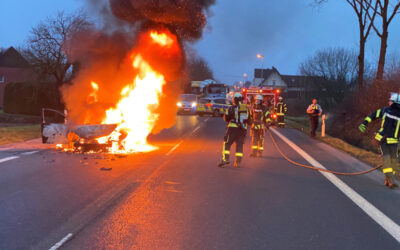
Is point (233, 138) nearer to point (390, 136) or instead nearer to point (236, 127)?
point (236, 127)

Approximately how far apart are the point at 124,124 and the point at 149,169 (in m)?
4.53

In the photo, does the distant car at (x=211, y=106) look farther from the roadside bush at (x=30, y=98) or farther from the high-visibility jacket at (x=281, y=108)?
the high-visibility jacket at (x=281, y=108)

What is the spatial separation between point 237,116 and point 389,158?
3.31 m

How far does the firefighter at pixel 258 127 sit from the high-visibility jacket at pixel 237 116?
1.69 meters

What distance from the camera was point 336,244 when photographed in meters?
3.93

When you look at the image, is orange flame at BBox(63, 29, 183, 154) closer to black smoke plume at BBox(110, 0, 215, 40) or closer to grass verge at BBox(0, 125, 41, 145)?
black smoke plume at BBox(110, 0, 215, 40)

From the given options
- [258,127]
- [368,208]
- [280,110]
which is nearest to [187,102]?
[280,110]

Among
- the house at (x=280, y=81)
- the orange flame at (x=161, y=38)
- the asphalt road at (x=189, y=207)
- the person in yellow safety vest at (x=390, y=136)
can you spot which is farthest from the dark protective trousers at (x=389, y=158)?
the house at (x=280, y=81)

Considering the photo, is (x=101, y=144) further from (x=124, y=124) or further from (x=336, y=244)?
(x=336, y=244)

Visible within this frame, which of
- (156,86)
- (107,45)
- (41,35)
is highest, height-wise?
(41,35)

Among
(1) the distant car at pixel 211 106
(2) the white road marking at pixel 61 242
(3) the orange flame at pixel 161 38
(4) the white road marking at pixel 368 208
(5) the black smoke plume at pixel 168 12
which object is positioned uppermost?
(5) the black smoke plume at pixel 168 12

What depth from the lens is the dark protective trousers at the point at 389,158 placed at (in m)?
6.71

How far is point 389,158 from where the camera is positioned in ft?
22.1

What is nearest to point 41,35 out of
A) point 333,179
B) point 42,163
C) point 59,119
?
point 59,119
